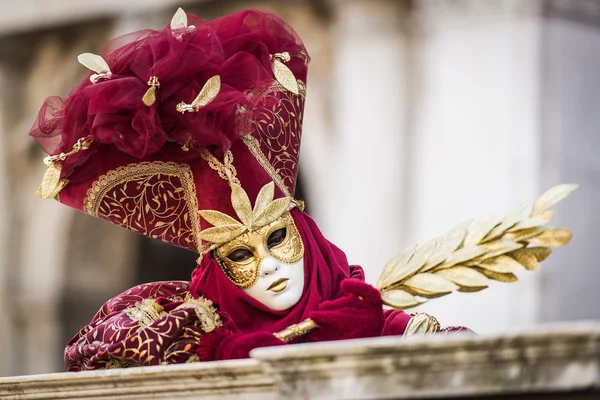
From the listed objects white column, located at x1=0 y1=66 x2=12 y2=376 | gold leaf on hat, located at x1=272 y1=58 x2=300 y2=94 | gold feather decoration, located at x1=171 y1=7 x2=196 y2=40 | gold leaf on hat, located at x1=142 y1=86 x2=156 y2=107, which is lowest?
white column, located at x1=0 y1=66 x2=12 y2=376

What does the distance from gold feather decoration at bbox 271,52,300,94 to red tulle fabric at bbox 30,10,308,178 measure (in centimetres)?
1

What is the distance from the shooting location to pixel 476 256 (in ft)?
7.73

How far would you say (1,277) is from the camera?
9.66 metres

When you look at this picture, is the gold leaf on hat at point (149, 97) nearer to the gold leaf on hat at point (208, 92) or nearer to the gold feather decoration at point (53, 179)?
the gold leaf on hat at point (208, 92)

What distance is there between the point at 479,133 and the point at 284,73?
4335mm

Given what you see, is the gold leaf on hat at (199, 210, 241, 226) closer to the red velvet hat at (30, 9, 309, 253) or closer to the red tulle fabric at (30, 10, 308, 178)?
the red velvet hat at (30, 9, 309, 253)

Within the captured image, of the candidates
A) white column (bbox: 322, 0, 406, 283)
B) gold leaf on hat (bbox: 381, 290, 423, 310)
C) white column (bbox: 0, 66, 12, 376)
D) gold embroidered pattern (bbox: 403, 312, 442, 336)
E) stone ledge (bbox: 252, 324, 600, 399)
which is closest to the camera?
stone ledge (bbox: 252, 324, 600, 399)

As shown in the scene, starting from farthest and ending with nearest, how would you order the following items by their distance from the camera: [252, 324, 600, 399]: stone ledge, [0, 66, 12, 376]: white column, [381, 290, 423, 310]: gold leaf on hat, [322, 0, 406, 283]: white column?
[0, 66, 12, 376]: white column, [322, 0, 406, 283]: white column, [381, 290, 423, 310]: gold leaf on hat, [252, 324, 600, 399]: stone ledge

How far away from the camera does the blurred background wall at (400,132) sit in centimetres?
688

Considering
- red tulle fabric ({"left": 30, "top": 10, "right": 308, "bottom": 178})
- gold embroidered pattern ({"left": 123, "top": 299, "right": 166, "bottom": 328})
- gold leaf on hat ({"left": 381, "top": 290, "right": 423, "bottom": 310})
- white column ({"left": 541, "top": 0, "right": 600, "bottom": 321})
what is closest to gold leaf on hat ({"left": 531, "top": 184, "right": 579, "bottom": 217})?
gold leaf on hat ({"left": 381, "top": 290, "right": 423, "bottom": 310})

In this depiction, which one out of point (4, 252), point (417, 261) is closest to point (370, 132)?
point (4, 252)

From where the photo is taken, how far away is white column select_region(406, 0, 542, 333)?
21.8 ft

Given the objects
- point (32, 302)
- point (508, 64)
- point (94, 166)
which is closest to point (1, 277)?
point (32, 302)

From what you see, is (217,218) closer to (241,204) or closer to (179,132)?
(241,204)
